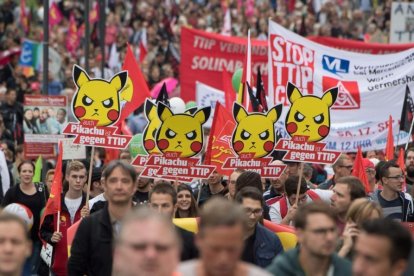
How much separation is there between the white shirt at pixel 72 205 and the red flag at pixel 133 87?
304 centimetres

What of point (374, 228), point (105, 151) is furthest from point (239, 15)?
point (374, 228)

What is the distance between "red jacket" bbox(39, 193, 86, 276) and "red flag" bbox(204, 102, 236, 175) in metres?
2.10

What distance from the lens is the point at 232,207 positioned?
7289mm

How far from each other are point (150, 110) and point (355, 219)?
680cm

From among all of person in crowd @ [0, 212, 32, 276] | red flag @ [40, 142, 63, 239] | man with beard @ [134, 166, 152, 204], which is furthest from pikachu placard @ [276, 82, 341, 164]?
person in crowd @ [0, 212, 32, 276]

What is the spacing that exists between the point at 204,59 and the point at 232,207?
17510mm

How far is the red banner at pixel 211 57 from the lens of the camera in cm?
2452

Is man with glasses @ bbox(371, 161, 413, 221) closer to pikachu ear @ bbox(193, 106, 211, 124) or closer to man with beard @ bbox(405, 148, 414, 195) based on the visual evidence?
pikachu ear @ bbox(193, 106, 211, 124)

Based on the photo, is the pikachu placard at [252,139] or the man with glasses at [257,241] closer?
the man with glasses at [257,241]

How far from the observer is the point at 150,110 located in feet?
53.6

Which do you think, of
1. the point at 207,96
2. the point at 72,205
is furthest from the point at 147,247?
the point at 207,96

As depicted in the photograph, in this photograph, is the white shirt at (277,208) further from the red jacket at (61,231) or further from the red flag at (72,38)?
the red flag at (72,38)

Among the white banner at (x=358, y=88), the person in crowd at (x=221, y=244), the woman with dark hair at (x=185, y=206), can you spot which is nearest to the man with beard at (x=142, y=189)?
the woman with dark hair at (x=185, y=206)

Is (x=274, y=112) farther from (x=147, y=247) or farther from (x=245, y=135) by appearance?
(x=147, y=247)
